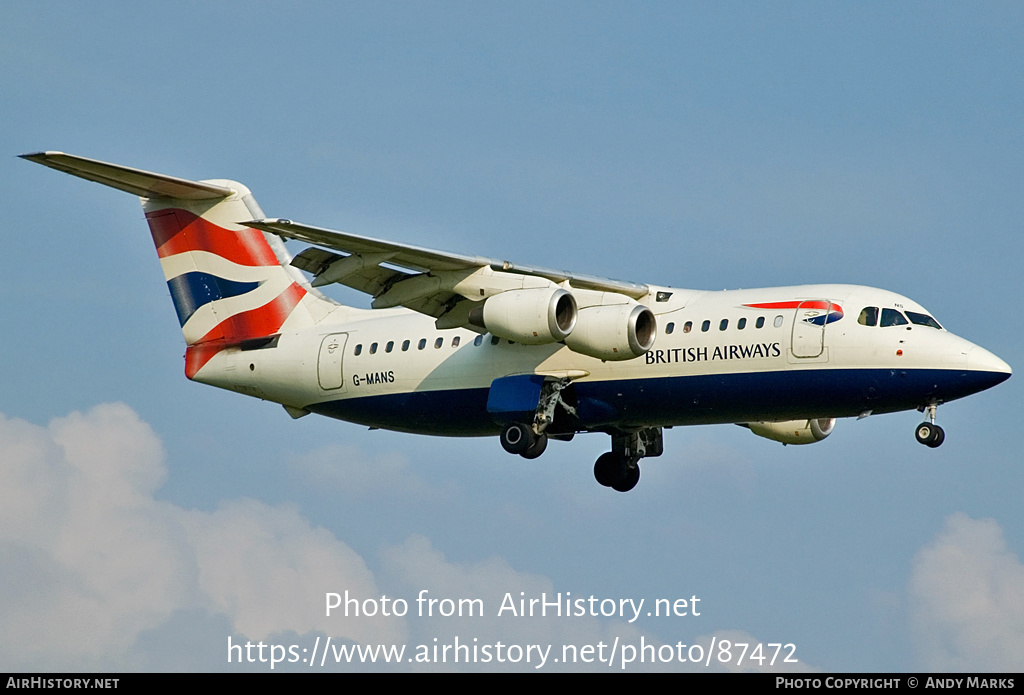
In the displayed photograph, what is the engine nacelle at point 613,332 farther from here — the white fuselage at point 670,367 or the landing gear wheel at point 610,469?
the landing gear wheel at point 610,469

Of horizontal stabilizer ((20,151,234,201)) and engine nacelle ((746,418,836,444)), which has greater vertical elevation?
horizontal stabilizer ((20,151,234,201))

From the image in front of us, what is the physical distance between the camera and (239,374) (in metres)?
26.1

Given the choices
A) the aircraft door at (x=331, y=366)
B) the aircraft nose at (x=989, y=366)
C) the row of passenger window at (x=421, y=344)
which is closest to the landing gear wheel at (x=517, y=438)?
the row of passenger window at (x=421, y=344)

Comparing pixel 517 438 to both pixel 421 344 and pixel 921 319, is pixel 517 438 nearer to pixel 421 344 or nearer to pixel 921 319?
pixel 421 344

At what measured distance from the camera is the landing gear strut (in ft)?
83.3

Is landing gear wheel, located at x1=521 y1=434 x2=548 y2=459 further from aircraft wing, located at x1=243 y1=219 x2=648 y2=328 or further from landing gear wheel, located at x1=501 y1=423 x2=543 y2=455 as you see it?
aircraft wing, located at x1=243 y1=219 x2=648 y2=328

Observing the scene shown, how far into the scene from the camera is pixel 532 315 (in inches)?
866

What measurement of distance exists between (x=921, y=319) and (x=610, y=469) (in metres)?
6.03

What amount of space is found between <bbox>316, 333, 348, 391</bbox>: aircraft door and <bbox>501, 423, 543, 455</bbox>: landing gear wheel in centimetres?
331

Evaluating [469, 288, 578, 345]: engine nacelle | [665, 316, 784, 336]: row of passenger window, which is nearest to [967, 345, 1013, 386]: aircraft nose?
[665, 316, 784, 336]: row of passenger window

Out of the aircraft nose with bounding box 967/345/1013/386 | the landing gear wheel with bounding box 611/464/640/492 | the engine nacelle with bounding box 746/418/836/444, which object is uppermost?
the aircraft nose with bounding box 967/345/1013/386
